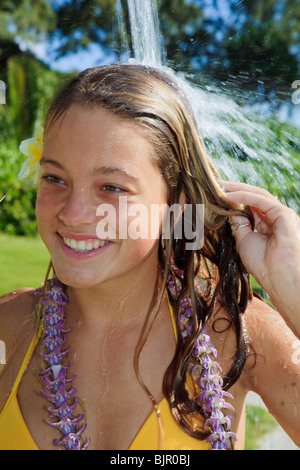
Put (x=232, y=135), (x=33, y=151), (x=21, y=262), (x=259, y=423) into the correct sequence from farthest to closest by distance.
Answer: (x=21, y=262)
(x=259, y=423)
(x=232, y=135)
(x=33, y=151)

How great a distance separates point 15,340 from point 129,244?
657 millimetres

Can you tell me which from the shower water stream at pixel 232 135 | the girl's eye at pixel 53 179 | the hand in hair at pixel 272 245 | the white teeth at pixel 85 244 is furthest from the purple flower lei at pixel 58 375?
the shower water stream at pixel 232 135

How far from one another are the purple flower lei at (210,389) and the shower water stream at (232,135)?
89 cm

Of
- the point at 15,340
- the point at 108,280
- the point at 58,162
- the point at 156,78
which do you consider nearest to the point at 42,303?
the point at 15,340

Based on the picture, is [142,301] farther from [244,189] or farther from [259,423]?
[259,423]

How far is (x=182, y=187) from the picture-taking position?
2086 millimetres

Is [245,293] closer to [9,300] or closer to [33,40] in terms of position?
[9,300]

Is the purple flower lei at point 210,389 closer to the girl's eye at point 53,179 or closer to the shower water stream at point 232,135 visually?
the girl's eye at point 53,179

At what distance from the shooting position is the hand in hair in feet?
6.35

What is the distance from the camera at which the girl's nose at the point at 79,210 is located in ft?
5.95

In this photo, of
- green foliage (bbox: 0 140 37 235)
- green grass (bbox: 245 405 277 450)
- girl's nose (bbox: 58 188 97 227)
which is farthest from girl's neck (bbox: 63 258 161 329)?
green foliage (bbox: 0 140 37 235)

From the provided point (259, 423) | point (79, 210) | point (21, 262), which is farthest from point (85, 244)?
point (21, 262)

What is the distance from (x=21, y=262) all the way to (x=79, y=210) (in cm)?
502

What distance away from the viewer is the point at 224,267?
7.29 ft
